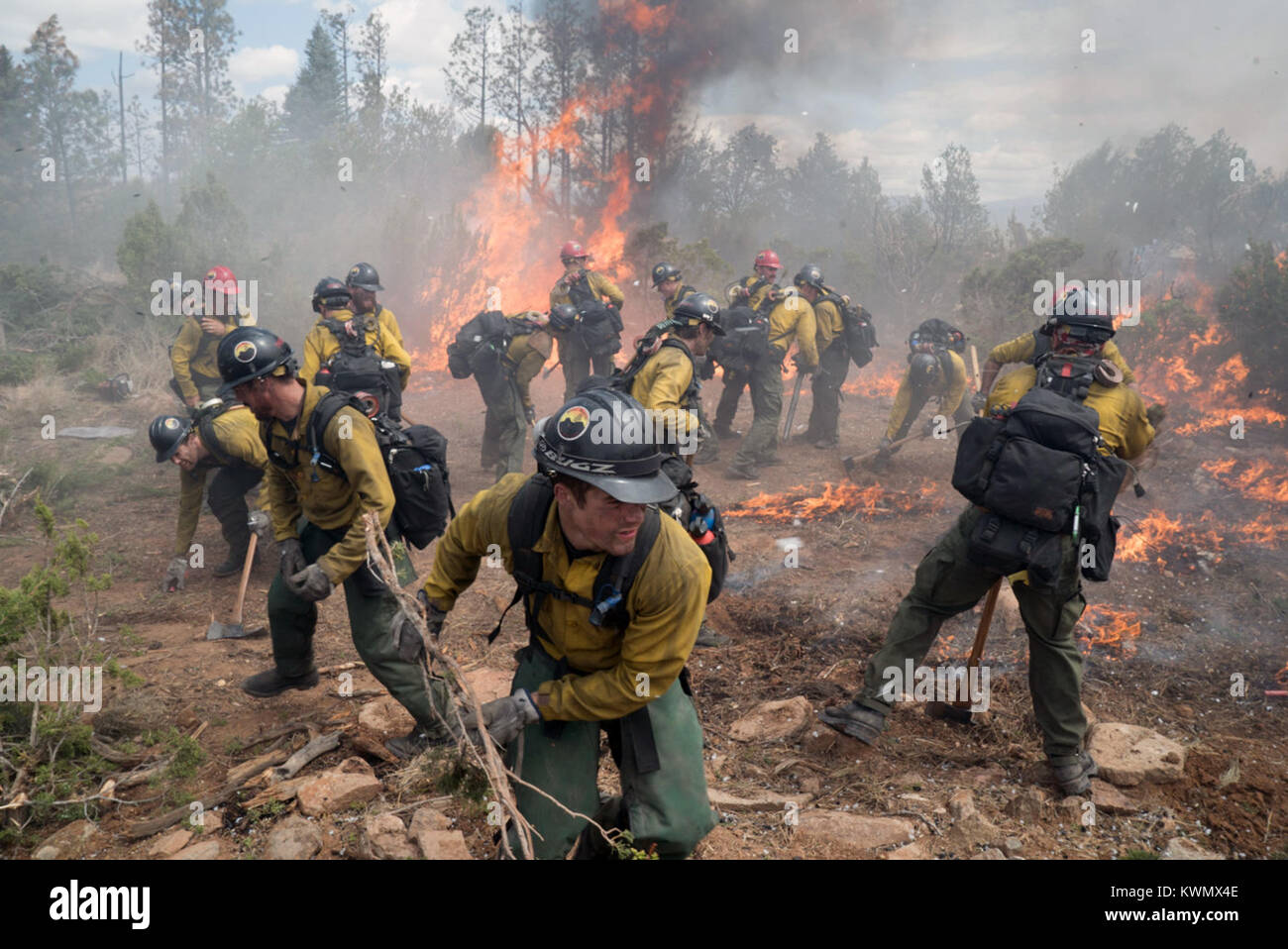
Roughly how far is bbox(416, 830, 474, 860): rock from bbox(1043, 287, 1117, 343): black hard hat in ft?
12.8

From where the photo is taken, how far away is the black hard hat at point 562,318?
9602 millimetres

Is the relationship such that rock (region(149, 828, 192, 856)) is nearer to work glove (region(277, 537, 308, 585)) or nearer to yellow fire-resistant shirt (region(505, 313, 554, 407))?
work glove (region(277, 537, 308, 585))

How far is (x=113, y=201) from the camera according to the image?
104ft

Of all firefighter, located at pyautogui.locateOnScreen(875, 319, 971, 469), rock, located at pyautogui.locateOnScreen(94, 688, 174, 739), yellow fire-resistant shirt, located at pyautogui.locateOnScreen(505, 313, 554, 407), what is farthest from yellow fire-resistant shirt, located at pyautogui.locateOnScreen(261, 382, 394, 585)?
firefighter, located at pyautogui.locateOnScreen(875, 319, 971, 469)

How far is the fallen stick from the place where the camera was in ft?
11.9

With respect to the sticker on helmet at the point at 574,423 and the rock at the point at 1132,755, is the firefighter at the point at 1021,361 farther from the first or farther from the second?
the sticker on helmet at the point at 574,423

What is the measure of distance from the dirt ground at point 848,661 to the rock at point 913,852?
2 cm

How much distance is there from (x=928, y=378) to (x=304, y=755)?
8.35 m

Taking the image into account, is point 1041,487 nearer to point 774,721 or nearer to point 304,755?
point 774,721

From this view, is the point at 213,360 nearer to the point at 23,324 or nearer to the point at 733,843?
the point at 733,843

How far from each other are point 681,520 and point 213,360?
22.9 ft

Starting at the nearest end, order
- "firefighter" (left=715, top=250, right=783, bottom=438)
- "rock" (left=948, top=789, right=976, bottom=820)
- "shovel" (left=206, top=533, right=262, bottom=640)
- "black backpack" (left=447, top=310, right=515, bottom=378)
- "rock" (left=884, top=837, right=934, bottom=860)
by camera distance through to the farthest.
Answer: "rock" (left=884, top=837, right=934, bottom=860), "rock" (left=948, top=789, right=976, bottom=820), "shovel" (left=206, top=533, right=262, bottom=640), "black backpack" (left=447, top=310, right=515, bottom=378), "firefighter" (left=715, top=250, right=783, bottom=438)

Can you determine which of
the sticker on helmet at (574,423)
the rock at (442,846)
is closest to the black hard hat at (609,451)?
the sticker on helmet at (574,423)
